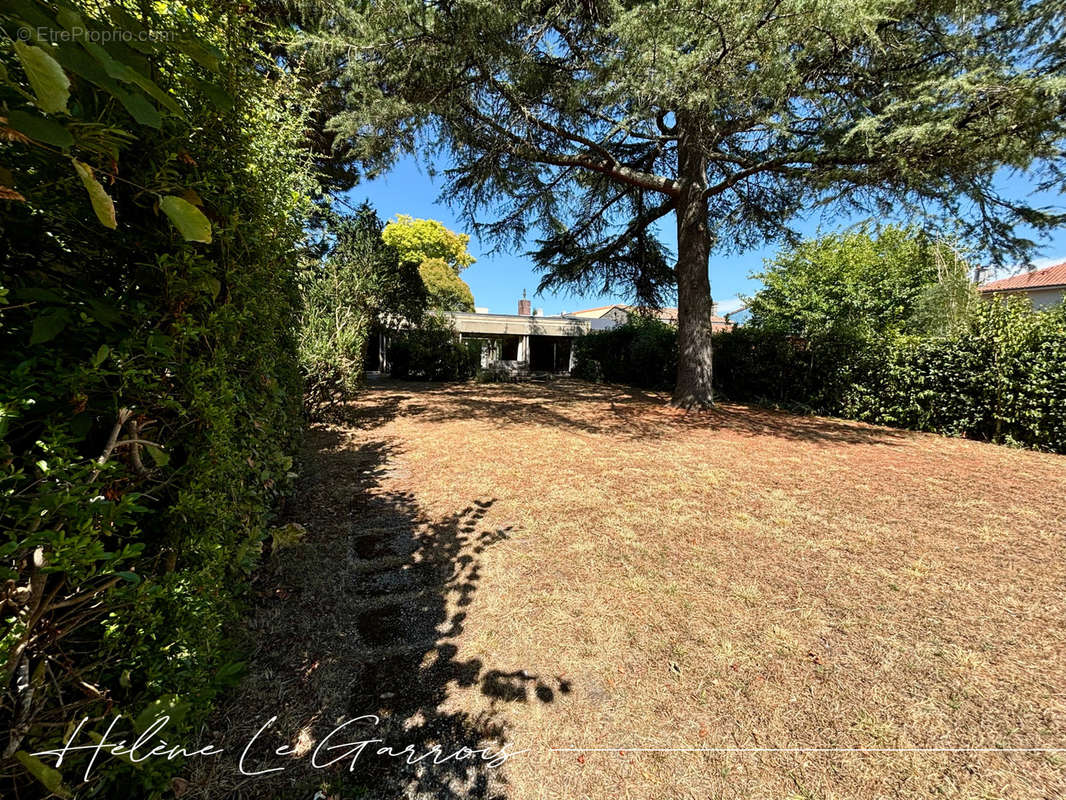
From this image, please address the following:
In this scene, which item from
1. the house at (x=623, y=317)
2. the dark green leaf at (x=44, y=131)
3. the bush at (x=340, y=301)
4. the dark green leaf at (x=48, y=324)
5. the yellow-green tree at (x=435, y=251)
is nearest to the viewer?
the dark green leaf at (x=44, y=131)

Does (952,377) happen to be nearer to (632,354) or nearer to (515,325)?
(632,354)

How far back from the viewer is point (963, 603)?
244cm

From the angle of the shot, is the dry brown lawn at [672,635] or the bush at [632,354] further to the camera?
the bush at [632,354]

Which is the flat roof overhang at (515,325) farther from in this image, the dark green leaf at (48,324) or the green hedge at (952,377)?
the dark green leaf at (48,324)

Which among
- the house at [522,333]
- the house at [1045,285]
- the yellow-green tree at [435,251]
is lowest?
the house at [522,333]

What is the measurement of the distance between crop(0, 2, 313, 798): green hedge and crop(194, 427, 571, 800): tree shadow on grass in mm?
285

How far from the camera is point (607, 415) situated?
829 cm

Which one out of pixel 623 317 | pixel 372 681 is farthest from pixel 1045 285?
pixel 372 681

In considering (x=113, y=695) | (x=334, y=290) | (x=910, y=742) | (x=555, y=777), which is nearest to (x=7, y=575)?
(x=113, y=695)

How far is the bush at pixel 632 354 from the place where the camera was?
12.9 metres

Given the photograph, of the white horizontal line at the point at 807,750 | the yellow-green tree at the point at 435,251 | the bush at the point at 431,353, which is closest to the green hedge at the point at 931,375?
the white horizontal line at the point at 807,750

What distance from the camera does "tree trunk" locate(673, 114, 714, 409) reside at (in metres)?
8.32

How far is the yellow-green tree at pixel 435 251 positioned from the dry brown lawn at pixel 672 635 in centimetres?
2570

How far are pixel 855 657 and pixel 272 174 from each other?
4.23m
